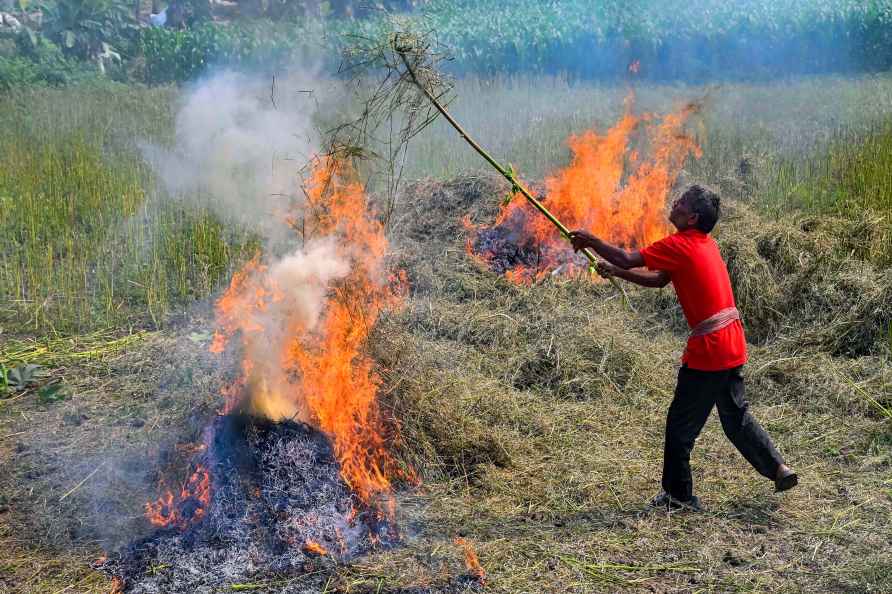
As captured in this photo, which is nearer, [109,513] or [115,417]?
[109,513]

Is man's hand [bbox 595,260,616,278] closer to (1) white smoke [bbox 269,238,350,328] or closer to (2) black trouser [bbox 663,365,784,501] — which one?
(2) black trouser [bbox 663,365,784,501]

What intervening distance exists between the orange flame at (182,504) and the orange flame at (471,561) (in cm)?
135

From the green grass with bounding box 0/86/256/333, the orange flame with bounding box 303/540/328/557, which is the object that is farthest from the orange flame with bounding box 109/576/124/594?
the green grass with bounding box 0/86/256/333

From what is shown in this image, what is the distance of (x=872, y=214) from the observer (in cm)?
827

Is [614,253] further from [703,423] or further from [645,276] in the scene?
[703,423]

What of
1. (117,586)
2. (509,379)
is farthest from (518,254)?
(117,586)

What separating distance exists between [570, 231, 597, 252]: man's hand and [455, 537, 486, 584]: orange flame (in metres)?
1.73

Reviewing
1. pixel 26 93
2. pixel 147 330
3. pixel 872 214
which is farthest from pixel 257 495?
pixel 26 93

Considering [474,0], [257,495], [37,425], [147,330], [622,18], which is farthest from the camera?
[474,0]

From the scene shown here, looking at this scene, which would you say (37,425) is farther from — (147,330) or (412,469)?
(412,469)

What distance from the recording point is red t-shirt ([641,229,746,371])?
173 inches

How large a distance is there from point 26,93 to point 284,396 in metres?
13.9

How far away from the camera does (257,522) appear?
4.23 meters

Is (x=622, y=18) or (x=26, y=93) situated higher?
(x=622, y=18)
